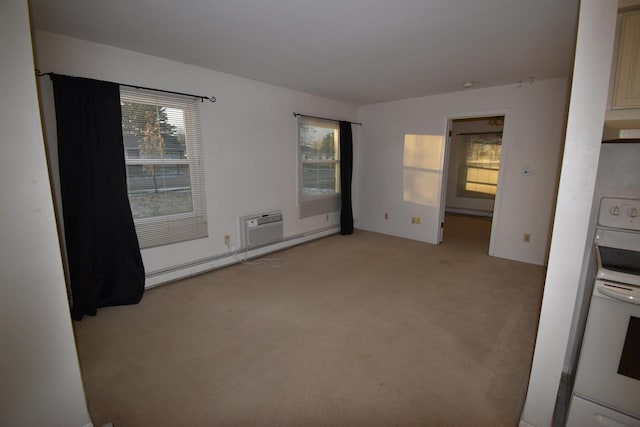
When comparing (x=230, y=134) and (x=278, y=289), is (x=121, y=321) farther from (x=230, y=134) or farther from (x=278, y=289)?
(x=230, y=134)

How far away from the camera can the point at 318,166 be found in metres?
4.67

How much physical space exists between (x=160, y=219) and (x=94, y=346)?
1.26 meters

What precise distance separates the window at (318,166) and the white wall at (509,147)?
0.83 metres

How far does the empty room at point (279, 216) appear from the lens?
1198mm

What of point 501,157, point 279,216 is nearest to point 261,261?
point 279,216

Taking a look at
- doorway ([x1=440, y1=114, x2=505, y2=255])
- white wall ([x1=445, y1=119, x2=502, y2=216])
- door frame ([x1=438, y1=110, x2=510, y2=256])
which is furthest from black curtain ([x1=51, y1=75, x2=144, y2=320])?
white wall ([x1=445, y1=119, x2=502, y2=216])

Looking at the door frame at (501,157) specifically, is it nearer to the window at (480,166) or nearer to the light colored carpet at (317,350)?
the light colored carpet at (317,350)

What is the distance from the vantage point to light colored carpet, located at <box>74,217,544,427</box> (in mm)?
1559

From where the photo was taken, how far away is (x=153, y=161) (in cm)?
284

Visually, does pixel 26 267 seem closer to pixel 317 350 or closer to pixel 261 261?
pixel 317 350

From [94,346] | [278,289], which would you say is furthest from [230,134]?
[94,346]

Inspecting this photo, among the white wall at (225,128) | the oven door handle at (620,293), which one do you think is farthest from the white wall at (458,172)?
the oven door handle at (620,293)

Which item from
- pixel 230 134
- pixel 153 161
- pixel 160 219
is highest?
pixel 230 134

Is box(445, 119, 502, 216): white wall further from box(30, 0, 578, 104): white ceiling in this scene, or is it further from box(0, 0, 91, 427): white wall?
box(0, 0, 91, 427): white wall
